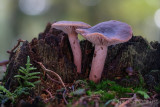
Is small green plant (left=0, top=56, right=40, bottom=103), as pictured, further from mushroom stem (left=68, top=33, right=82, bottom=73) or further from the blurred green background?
the blurred green background

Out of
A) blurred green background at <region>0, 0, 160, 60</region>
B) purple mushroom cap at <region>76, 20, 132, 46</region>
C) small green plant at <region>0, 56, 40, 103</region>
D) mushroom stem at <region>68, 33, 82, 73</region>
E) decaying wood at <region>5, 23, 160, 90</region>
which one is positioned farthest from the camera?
blurred green background at <region>0, 0, 160, 60</region>

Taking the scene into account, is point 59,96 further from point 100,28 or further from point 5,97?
point 100,28

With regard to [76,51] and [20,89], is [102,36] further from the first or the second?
[20,89]

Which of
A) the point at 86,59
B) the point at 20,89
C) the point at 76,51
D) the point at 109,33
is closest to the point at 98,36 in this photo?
the point at 109,33

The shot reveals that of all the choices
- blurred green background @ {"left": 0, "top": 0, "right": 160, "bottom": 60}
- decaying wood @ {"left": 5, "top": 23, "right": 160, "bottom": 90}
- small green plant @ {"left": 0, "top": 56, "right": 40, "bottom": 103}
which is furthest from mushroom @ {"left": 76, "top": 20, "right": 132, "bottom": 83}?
blurred green background @ {"left": 0, "top": 0, "right": 160, "bottom": 60}

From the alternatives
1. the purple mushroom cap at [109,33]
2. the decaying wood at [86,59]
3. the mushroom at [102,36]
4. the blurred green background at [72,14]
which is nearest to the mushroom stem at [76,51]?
the decaying wood at [86,59]

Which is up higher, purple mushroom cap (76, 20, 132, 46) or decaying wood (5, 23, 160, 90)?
purple mushroom cap (76, 20, 132, 46)

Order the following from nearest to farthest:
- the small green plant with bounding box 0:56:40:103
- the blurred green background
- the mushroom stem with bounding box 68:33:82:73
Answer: the small green plant with bounding box 0:56:40:103
the mushroom stem with bounding box 68:33:82:73
the blurred green background
